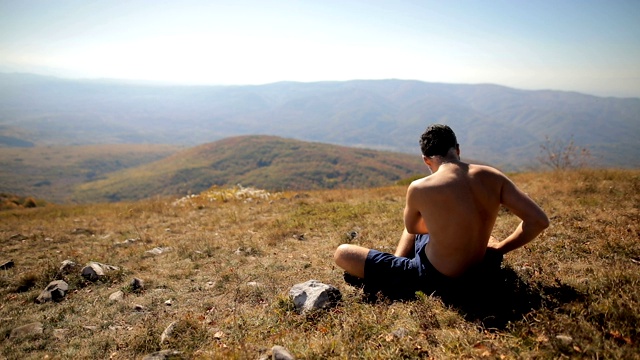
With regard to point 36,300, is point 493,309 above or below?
above

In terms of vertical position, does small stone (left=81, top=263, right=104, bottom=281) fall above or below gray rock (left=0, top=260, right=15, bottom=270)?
above

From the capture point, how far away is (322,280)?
19.0 ft

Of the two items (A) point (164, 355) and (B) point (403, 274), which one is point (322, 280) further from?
(A) point (164, 355)

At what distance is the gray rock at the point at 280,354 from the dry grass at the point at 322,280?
0.46 ft

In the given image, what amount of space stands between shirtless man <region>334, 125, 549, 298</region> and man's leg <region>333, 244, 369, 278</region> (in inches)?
30.1

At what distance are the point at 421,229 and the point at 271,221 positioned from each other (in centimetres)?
714

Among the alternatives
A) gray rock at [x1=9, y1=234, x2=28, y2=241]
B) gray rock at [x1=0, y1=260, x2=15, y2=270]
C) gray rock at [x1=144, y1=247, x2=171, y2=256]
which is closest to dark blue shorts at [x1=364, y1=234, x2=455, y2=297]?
gray rock at [x1=144, y1=247, x2=171, y2=256]

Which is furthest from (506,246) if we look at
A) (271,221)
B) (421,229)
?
(271,221)

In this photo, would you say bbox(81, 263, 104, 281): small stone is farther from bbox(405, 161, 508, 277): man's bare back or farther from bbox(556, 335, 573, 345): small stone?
bbox(556, 335, 573, 345): small stone

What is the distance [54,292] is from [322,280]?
16.1ft

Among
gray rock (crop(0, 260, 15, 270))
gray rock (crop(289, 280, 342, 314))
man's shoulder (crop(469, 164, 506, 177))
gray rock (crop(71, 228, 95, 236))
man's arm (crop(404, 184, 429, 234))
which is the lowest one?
gray rock (crop(71, 228, 95, 236))

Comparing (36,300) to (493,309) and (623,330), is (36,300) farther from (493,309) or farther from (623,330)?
(623,330)

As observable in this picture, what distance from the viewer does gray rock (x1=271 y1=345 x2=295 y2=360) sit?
129 inches

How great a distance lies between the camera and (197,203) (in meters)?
15.1
